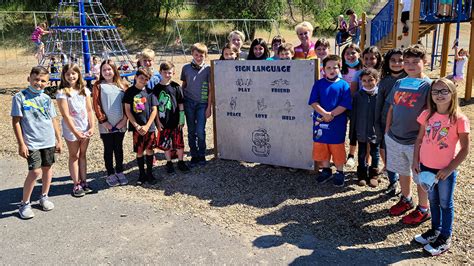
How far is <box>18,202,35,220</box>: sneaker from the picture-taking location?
4375 millimetres

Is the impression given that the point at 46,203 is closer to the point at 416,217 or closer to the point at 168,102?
the point at 168,102

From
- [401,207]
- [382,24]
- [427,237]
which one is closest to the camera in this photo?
[427,237]

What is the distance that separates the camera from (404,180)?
4184 mm

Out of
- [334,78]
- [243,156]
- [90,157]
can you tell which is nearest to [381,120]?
[334,78]

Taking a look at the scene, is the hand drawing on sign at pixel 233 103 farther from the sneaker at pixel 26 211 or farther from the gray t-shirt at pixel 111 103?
the sneaker at pixel 26 211

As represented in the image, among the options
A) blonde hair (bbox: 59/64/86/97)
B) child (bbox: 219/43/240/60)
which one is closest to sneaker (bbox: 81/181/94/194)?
blonde hair (bbox: 59/64/86/97)

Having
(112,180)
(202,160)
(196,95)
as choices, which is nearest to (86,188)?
(112,180)

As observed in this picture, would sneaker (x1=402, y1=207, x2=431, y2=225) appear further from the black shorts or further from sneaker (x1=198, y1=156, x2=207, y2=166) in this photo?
the black shorts

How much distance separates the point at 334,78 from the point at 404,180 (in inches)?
53.6

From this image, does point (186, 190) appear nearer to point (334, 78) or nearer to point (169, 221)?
point (169, 221)

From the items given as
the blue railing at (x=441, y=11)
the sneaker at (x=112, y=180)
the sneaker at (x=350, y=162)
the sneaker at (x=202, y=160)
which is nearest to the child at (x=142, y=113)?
the sneaker at (x=112, y=180)

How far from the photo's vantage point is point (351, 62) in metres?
5.31

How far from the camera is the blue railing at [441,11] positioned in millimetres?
9688

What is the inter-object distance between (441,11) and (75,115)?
28.4 feet
